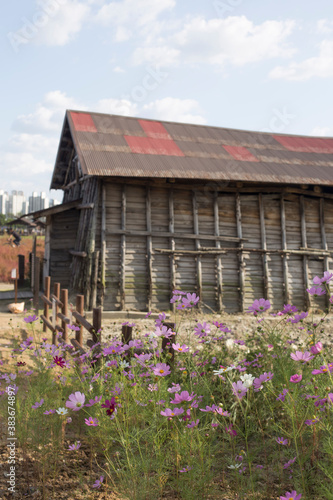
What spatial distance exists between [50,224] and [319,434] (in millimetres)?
12388

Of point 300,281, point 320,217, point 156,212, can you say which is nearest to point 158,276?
point 156,212

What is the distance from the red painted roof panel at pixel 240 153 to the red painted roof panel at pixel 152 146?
6.13 feet

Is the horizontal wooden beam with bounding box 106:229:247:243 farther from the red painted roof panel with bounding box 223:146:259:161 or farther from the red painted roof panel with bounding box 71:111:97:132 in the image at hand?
the red painted roof panel with bounding box 71:111:97:132

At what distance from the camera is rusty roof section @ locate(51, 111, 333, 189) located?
11555 millimetres

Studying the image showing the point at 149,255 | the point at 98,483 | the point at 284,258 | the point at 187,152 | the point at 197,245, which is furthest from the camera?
the point at 187,152

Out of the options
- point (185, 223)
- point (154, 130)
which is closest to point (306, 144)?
point (154, 130)

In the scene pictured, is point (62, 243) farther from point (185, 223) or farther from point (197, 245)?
point (197, 245)

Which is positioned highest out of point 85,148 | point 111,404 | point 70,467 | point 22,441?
point 85,148

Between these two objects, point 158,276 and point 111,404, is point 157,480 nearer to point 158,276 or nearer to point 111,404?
point 111,404

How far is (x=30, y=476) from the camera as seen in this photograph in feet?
10.3

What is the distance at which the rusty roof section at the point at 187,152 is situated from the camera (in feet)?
37.9

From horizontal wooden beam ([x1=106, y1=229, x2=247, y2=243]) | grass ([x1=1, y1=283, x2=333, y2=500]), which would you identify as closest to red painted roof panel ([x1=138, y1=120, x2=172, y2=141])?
horizontal wooden beam ([x1=106, y1=229, x2=247, y2=243])

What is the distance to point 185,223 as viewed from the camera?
12.3 m

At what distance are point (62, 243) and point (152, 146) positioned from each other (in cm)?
449
